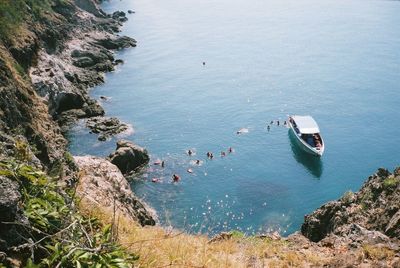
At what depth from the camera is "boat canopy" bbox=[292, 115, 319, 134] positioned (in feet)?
192

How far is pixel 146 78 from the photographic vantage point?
82.9m

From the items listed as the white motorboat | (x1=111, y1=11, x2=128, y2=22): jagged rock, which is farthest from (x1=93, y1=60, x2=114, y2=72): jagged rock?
(x1=111, y1=11, x2=128, y2=22): jagged rock

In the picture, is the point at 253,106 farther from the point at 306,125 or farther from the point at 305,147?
the point at 305,147

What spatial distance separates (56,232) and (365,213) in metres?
18.1

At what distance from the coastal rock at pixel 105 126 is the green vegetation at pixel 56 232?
158 ft

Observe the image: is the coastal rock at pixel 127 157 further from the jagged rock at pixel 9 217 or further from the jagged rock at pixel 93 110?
the jagged rock at pixel 9 217

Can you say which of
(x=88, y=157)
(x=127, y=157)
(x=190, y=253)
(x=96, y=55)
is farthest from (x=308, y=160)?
(x=190, y=253)

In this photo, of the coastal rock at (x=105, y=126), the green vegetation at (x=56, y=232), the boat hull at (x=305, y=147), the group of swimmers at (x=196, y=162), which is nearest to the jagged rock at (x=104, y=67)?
the coastal rock at (x=105, y=126)

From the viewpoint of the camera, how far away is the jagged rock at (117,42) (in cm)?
9538

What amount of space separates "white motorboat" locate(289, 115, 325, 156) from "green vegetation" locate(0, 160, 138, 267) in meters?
50.6

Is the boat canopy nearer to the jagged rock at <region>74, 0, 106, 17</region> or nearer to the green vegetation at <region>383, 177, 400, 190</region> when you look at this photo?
the green vegetation at <region>383, 177, 400, 190</region>

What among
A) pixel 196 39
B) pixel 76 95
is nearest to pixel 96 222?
pixel 76 95

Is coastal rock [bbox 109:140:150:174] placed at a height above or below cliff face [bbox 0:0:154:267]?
below

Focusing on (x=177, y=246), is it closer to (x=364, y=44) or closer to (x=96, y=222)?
(x=96, y=222)
